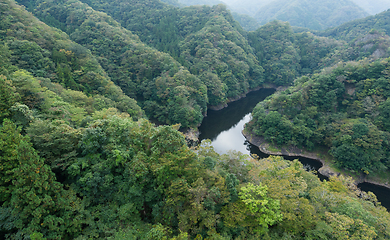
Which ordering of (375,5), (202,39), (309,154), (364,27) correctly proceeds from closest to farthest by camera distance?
(309,154) → (202,39) → (364,27) → (375,5)

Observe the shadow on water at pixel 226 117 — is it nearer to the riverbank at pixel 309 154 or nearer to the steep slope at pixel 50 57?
the riverbank at pixel 309 154

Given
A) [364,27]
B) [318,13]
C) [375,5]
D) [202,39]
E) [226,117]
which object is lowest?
[226,117]

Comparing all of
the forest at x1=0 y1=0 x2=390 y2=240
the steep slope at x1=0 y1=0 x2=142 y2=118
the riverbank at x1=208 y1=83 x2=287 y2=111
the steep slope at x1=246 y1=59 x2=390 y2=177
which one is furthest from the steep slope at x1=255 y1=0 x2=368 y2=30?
the steep slope at x1=0 y1=0 x2=142 y2=118

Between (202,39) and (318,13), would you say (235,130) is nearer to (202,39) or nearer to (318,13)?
(202,39)

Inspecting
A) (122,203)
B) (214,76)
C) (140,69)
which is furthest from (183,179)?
(214,76)

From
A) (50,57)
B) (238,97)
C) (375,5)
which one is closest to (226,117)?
(238,97)
